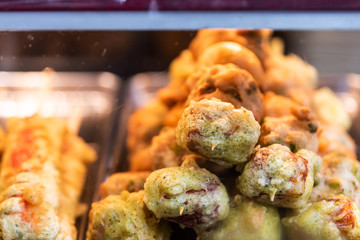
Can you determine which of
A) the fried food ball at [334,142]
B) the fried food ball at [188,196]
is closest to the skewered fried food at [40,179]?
the fried food ball at [188,196]

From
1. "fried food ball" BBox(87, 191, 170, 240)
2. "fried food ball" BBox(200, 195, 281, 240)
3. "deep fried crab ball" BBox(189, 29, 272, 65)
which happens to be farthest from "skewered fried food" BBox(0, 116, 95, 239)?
"deep fried crab ball" BBox(189, 29, 272, 65)

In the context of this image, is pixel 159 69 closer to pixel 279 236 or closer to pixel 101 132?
pixel 101 132

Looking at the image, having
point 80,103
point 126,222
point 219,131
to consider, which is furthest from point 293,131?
point 80,103

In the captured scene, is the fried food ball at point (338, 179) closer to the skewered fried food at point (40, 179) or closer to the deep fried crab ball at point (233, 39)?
the deep fried crab ball at point (233, 39)

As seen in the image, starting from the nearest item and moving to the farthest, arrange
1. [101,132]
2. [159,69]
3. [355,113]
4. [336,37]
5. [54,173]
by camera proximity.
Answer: [54,173] → [336,37] → [159,69] → [101,132] → [355,113]

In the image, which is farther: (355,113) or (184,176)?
(355,113)

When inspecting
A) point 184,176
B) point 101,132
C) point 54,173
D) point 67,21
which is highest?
point 67,21

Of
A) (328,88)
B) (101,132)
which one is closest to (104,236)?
(101,132)
